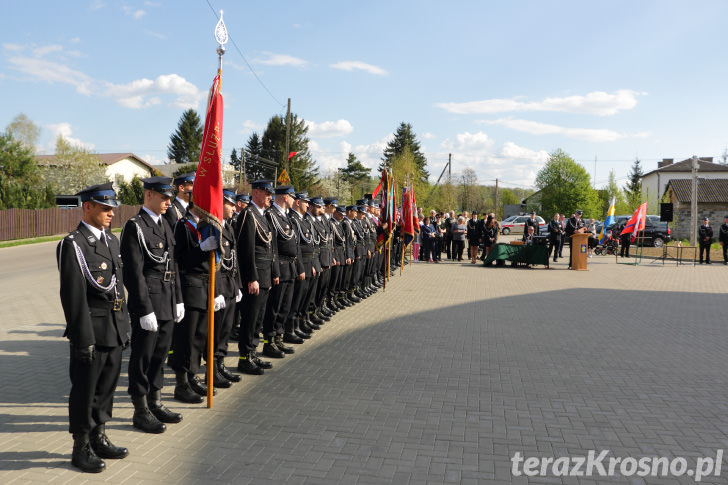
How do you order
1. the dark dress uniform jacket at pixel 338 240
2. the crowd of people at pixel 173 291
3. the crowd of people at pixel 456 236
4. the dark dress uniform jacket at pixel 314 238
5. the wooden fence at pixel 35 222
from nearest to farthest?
the crowd of people at pixel 173 291 → the dark dress uniform jacket at pixel 314 238 → the dark dress uniform jacket at pixel 338 240 → the crowd of people at pixel 456 236 → the wooden fence at pixel 35 222

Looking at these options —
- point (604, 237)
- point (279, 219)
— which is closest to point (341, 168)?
point (604, 237)

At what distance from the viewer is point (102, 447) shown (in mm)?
3955

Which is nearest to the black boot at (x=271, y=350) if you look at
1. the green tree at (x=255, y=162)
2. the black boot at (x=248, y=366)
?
the black boot at (x=248, y=366)

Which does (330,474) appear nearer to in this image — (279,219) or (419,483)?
(419,483)

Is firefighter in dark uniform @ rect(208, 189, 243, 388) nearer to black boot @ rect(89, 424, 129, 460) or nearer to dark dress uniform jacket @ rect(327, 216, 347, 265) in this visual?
black boot @ rect(89, 424, 129, 460)

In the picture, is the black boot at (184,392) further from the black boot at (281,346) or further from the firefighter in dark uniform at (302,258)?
the firefighter in dark uniform at (302,258)

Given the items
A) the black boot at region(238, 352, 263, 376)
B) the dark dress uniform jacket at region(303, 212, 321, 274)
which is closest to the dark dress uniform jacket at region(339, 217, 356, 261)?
the dark dress uniform jacket at region(303, 212, 321, 274)

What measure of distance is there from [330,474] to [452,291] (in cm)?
1001

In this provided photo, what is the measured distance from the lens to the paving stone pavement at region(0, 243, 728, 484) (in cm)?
389

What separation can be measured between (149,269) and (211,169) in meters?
1.10

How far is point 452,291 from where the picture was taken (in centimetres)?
1347

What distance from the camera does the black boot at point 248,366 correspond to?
20.4 ft

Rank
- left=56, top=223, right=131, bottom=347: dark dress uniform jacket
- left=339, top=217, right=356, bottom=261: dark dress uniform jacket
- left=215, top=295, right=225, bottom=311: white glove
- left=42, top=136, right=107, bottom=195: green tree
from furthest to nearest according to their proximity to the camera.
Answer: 1. left=42, top=136, right=107, bottom=195: green tree
2. left=339, top=217, right=356, bottom=261: dark dress uniform jacket
3. left=215, top=295, right=225, bottom=311: white glove
4. left=56, top=223, right=131, bottom=347: dark dress uniform jacket

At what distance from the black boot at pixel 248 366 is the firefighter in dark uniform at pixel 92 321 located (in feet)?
7.46
